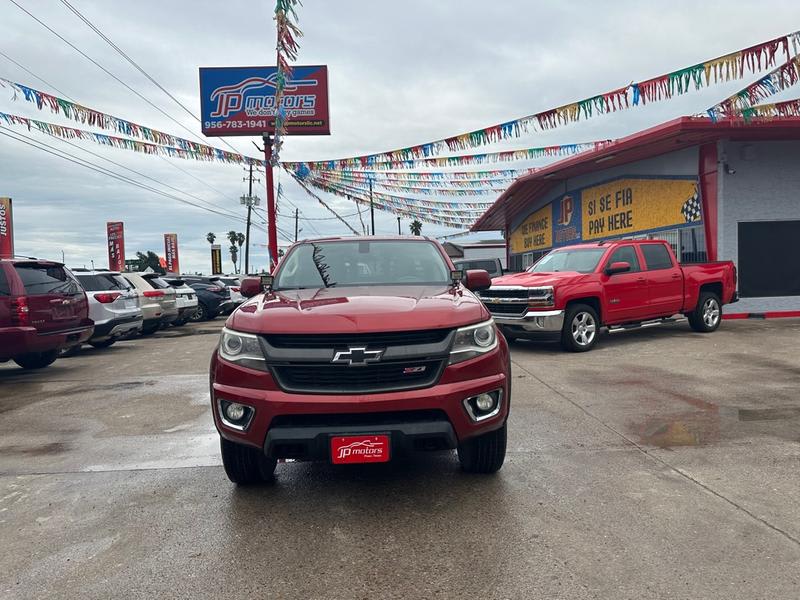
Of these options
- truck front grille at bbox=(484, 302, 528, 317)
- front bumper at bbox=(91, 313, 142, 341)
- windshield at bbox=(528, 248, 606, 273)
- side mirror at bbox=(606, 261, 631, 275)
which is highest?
windshield at bbox=(528, 248, 606, 273)

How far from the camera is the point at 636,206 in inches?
693

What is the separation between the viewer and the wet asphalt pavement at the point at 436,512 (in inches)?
108

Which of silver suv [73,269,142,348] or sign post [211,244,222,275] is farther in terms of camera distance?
sign post [211,244,222,275]

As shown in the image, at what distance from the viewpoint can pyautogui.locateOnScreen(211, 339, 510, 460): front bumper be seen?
3287mm

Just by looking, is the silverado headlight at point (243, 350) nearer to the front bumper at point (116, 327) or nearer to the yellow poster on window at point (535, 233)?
the front bumper at point (116, 327)

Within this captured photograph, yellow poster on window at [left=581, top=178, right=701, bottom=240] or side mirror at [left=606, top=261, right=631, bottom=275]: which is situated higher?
yellow poster on window at [left=581, top=178, right=701, bottom=240]

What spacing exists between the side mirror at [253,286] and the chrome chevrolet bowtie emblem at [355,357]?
1.58 m

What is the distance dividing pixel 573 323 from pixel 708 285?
392 cm

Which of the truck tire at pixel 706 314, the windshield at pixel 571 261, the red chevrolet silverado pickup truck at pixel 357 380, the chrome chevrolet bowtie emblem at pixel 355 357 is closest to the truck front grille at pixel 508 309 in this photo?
the windshield at pixel 571 261

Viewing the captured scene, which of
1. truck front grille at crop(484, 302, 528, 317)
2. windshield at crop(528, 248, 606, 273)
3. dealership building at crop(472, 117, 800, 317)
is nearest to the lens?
truck front grille at crop(484, 302, 528, 317)

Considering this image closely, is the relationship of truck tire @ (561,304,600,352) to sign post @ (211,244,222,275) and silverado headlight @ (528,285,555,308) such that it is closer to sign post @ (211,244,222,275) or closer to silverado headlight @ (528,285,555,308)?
silverado headlight @ (528,285,555,308)

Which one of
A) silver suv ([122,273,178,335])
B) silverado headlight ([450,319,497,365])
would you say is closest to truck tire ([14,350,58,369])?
silver suv ([122,273,178,335])

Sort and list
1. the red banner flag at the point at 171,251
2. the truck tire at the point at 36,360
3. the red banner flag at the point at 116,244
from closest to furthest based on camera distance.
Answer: the truck tire at the point at 36,360 < the red banner flag at the point at 116,244 < the red banner flag at the point at 171,251

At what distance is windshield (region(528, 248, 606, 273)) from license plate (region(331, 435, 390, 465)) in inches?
302
